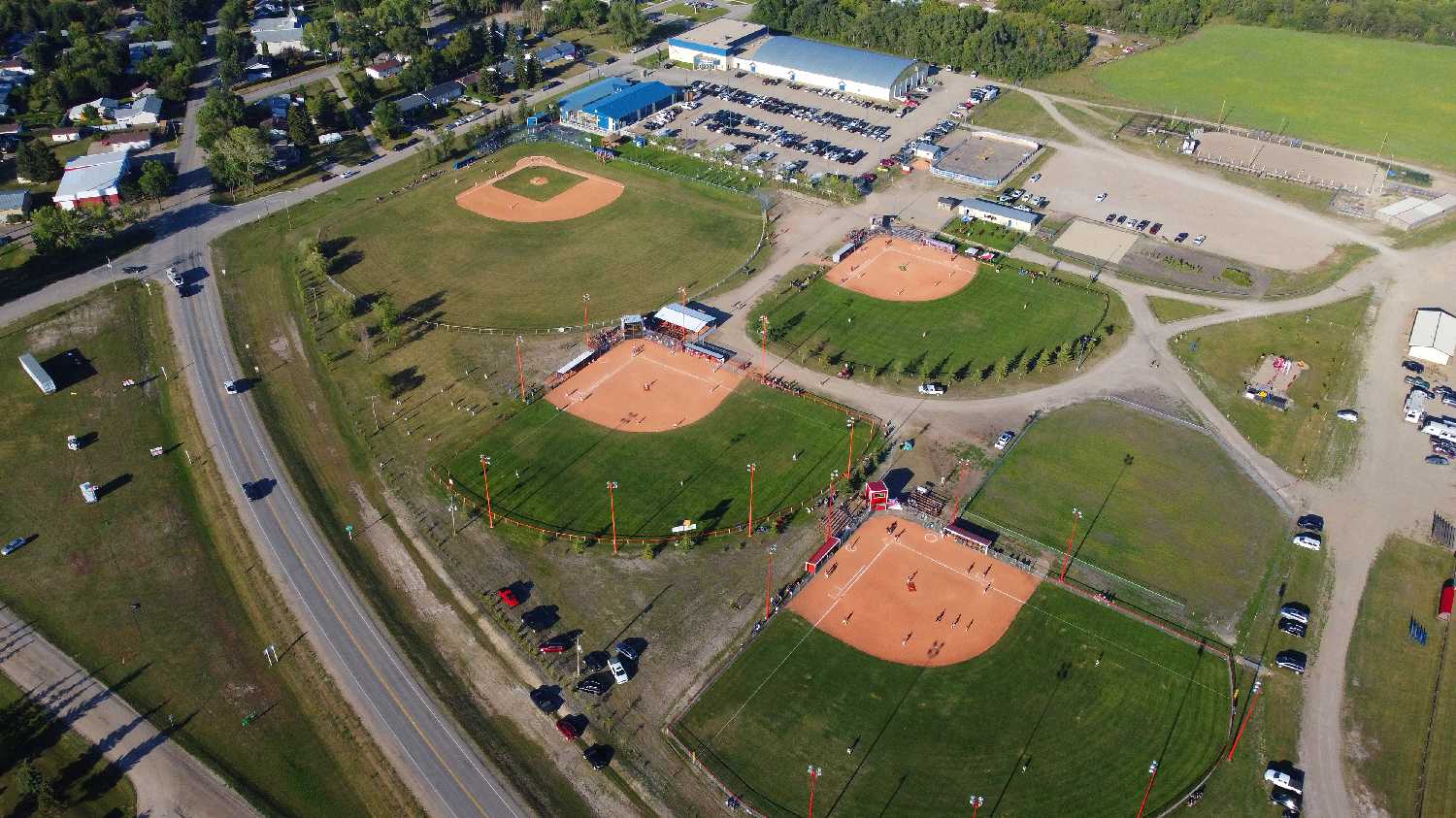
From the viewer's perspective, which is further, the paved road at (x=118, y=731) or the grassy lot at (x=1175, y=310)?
the grassy lot at (x=1175, y=310)

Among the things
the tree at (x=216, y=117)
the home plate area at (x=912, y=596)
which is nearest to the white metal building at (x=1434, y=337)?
the home plate area at (x=912, y=596)

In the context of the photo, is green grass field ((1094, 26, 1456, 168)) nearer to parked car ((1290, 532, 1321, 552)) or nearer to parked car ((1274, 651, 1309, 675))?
parked car ((1290, 532, 1321, 552))

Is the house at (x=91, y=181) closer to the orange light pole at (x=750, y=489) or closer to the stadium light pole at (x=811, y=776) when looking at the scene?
the orange light pole at (x=750, y=489)

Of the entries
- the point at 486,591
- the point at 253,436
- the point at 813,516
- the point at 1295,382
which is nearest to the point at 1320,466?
the point at 1295,382

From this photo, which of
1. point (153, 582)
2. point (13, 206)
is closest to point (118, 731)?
point (153, 582)

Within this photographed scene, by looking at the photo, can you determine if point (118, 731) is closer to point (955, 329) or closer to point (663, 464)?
point (663, 464)

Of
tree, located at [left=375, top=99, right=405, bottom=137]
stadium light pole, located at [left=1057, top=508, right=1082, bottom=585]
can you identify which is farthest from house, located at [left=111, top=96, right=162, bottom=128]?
stadium light pole, located at [left=1057, top=508, right=1082, bottom=585]
